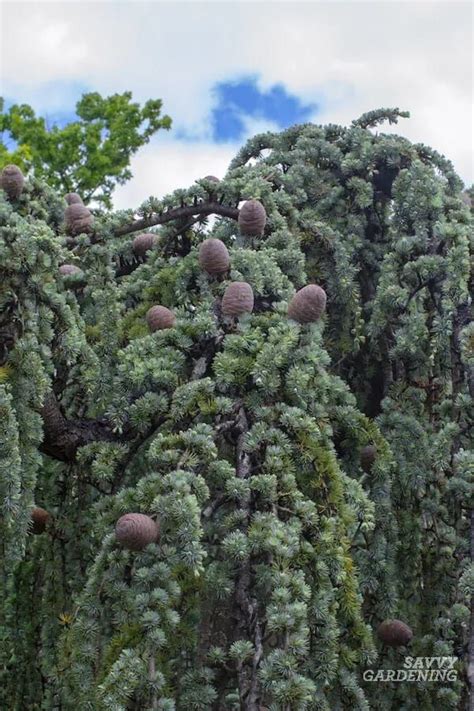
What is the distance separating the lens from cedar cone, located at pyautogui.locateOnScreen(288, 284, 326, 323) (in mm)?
2111

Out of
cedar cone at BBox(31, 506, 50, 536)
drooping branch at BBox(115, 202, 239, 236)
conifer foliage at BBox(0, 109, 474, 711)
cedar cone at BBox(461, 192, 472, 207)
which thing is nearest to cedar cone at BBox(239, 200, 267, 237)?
conifer foliage at BBox(0, 109, 474, 711)

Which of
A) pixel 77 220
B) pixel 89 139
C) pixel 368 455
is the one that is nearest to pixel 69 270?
pixel 77 220

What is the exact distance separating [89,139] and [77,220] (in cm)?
737

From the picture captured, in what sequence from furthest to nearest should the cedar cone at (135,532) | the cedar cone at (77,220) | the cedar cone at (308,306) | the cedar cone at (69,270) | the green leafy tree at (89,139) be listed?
the green leafy tree at (89,139) → the cedar cone at (77,220) → the cedar cone at (69,270) → the cedar cone at (308,306) → the cedar cone at (135,532)

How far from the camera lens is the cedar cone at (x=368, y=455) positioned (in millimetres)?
2279

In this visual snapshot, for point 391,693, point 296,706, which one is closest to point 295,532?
point 296,706

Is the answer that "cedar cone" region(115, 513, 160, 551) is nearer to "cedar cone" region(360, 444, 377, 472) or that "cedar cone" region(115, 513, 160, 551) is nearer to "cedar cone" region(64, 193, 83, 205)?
"cedar cone" region(360, 444, 377, 472)

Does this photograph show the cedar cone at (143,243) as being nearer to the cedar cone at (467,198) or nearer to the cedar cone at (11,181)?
the cedar cone at (11,181)

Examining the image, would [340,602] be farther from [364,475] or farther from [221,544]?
[364,475]

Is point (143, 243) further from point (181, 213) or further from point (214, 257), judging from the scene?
point (214, 257)

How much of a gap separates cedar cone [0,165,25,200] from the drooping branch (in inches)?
12.3

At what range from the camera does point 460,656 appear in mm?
2207

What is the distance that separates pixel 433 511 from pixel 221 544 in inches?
32.0

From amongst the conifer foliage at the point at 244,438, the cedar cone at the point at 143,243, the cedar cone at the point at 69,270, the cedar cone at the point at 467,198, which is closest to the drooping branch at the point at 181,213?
the conifer foliage at the point at 244,438
